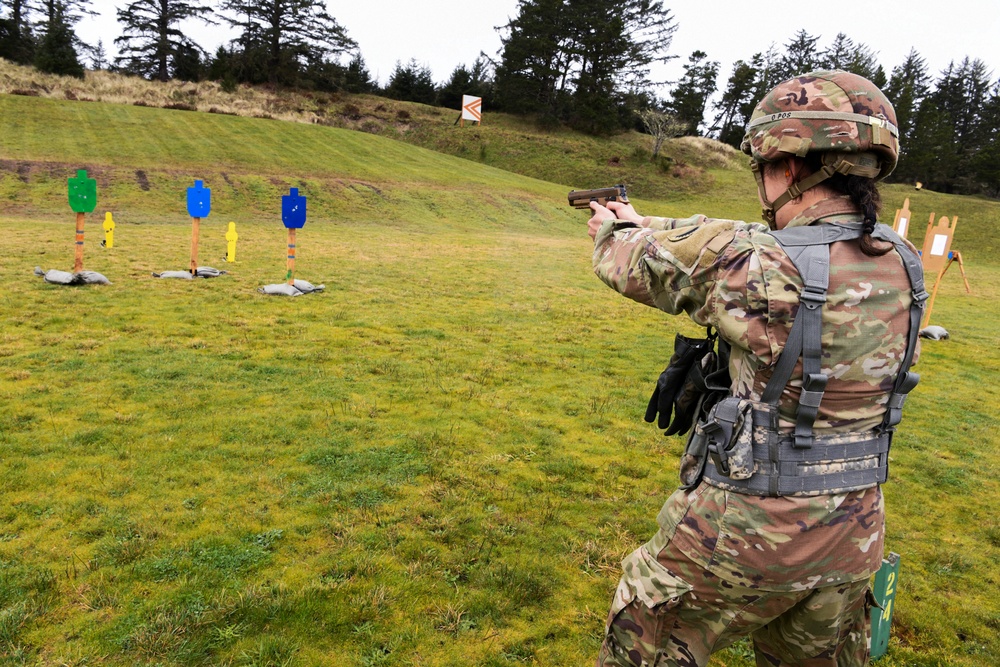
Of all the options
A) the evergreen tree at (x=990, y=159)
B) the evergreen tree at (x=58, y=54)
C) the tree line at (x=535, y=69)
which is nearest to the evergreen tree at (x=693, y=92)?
the tree line at (x=535, y=69)

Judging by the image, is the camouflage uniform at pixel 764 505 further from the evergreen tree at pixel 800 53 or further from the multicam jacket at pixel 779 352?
the evergreen tree at pixel 800 53

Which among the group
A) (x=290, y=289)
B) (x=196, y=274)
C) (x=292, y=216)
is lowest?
(x=196, y=274)

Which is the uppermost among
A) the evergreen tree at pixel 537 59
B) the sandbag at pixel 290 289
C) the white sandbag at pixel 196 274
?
the evergreen tree at pixel 537 59

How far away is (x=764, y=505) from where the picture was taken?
1738 millimetres

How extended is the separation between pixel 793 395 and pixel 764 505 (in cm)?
30

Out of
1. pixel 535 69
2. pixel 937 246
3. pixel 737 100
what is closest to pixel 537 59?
pixel 535 69

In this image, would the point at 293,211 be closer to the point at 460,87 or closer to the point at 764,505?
the point at 764,505

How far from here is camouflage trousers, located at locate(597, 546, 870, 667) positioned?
1773mm

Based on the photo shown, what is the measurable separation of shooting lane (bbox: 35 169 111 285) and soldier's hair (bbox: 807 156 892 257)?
35.4 feet

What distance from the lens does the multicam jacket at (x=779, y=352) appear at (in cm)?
167

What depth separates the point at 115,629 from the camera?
2838 mm

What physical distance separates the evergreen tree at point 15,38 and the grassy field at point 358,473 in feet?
116

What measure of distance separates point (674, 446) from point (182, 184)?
2207 cm

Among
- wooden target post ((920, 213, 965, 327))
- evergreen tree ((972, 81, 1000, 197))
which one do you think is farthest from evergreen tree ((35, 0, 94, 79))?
evergreen tree ((972, 81, 1000, 197))
